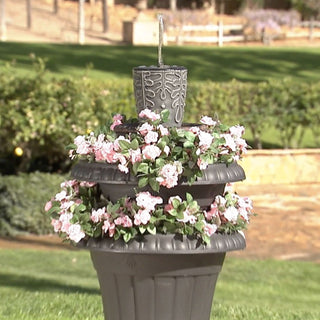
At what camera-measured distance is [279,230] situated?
534 inches

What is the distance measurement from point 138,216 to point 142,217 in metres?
0.02

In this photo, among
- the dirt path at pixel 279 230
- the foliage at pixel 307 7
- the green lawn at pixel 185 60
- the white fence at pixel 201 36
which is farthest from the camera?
the foliage at pixel 307 7

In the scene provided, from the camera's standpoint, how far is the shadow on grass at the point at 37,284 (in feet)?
32.8

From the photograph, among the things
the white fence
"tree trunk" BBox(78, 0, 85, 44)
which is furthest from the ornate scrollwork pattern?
"tree trunk" BBox(78, 0, 85, 44)

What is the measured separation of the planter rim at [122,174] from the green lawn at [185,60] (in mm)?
21546

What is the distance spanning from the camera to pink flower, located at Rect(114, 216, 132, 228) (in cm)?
575

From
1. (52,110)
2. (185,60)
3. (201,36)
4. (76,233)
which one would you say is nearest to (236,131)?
(76,233)

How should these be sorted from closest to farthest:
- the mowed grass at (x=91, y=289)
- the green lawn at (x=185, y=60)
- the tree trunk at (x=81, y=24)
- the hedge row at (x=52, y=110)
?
the mowed grass at (x=91, y=289) → the hedge row at (x=52, y=110) → the green lawn at (x=185, y=60) → the tree trunk at (x=81, y=24)

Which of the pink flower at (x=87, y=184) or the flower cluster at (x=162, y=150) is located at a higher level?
the flower cluster at (x=162, y=150)

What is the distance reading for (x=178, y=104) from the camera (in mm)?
6234

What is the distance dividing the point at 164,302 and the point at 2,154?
9.85 metres

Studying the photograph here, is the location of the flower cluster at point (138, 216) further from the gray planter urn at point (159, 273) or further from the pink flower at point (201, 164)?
the pink flower at point (201, 164)

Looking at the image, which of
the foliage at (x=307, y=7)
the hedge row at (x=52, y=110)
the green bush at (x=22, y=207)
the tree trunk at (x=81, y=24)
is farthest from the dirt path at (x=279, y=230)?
the foliage at (x=307, y=7)

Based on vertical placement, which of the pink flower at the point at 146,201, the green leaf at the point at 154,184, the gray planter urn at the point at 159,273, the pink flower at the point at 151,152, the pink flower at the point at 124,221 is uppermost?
the pink flower at the point at 151,152
